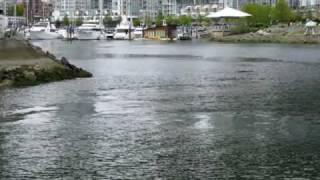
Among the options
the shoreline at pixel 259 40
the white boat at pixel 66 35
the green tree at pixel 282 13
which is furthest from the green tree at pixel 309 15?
the white boat at pixel 66 35

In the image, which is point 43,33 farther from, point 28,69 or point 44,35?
point 28,69

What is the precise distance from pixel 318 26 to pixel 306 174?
105429mm

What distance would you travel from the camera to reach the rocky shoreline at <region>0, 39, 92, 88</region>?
1234 inches

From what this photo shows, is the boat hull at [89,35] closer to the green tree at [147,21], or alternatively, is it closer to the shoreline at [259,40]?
the shoreline at [259,40]

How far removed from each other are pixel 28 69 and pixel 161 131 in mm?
15869

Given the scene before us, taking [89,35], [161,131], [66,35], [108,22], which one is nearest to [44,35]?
[66,35]

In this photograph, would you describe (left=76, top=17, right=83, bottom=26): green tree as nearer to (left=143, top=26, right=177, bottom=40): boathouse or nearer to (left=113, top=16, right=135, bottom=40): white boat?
(left=113, top=16, right=135, bottom=40): white boat

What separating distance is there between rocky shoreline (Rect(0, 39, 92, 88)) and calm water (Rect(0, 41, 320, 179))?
1204mm

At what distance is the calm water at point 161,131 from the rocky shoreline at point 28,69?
1.20m

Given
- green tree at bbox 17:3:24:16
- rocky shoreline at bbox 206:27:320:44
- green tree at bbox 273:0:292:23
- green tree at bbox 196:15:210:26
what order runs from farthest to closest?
green tree at bbox 17:3:24:16, green tree at bbox 196:15:210:26, green tree at bbox 273:0:292:23, rocky shoreline at bbox 206:27:320:44

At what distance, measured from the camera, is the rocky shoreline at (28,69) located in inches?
1234

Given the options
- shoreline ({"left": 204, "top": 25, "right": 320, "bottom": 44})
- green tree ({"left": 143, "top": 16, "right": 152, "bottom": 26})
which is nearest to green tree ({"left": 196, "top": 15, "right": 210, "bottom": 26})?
green tree ({"left": 143, "top": 16, "right": 152, "bottom": 26})

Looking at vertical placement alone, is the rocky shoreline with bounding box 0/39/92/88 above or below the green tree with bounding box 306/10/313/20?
below

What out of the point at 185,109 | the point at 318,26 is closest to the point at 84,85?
the point at 185,109
